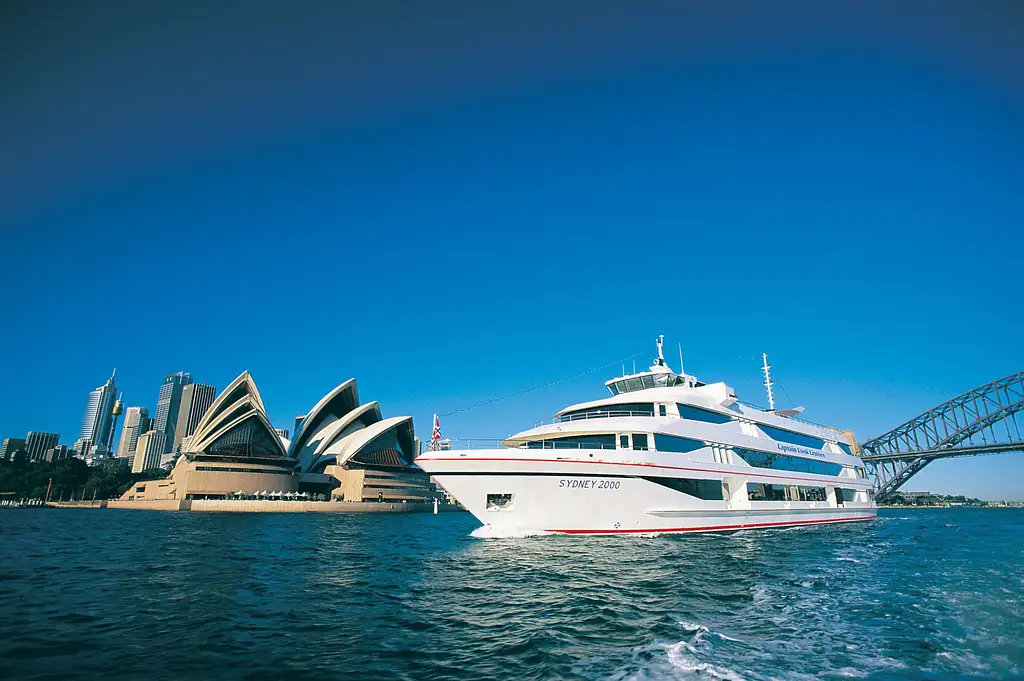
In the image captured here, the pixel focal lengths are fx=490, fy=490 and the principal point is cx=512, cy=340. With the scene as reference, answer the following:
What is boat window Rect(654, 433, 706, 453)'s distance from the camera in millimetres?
25995

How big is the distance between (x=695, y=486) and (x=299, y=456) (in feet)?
325

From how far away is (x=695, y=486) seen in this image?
88.4 ft

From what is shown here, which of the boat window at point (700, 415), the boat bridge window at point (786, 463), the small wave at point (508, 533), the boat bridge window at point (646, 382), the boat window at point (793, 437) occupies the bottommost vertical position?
the small wave at point (508, 533)

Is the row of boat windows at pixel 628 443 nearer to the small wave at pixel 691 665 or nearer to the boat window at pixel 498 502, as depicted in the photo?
the boat window at pixel 498 502

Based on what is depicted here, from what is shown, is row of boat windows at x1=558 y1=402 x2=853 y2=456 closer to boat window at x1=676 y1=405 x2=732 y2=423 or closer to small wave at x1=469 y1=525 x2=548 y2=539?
boat window at x1=676 y1=405 x2=732 y2=423

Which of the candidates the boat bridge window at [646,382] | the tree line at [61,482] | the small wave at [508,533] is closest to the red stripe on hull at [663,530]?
the small wave at [508,533]

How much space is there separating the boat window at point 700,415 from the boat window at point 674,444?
1.63 m

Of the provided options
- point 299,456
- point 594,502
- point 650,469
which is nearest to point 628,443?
point 650,469

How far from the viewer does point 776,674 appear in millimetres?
7758

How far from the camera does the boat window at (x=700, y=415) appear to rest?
29.1m

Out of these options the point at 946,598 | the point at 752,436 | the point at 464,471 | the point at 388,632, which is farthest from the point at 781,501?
the point at 388,632

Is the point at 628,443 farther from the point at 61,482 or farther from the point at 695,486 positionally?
the point at 61,482

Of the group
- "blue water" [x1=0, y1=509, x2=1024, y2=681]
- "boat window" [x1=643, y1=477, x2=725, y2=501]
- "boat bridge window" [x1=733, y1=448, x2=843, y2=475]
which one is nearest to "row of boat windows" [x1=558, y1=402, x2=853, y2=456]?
"boat bridge window" [x1=733, y1=448, x2=843, y2=475]

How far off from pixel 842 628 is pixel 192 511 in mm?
98779
